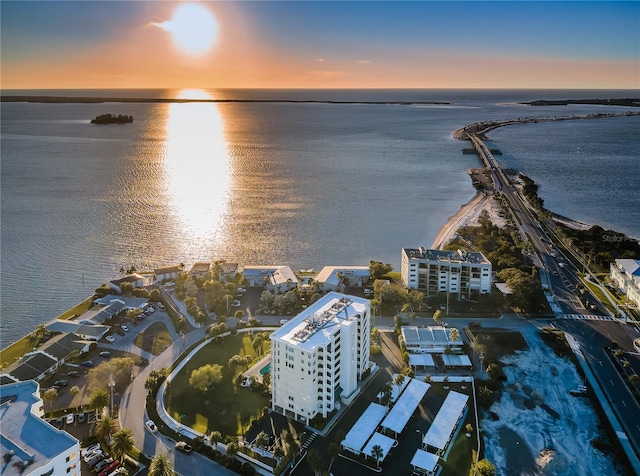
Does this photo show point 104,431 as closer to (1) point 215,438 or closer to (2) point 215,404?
(1) point 215,438

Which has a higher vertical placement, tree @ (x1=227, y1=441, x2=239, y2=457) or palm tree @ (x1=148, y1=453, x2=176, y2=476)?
palm tree @ (x1=148, y1=453, x2=176, y2=476)

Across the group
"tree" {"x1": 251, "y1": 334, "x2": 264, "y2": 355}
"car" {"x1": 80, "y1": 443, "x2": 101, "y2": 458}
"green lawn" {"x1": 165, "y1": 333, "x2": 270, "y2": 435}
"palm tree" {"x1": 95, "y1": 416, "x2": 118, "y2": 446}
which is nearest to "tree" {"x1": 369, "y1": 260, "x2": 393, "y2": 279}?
"tree" {"x1": 251, "y1": 334, "x2": 264, "y2": 355}

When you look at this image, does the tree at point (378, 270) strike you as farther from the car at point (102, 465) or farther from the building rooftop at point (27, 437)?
the building rooftop at point (27, 437)

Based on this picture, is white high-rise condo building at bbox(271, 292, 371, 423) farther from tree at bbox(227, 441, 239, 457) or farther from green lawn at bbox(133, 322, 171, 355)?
green lawn at bbox(133, 322, 171, 355)

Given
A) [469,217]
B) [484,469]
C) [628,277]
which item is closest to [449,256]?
[628,277]

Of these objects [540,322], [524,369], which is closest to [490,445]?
[524,369]

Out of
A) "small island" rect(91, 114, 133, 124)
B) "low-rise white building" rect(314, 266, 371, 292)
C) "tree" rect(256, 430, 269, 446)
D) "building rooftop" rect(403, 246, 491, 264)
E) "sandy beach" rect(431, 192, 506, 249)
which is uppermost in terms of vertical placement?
"small island" rect(91, 114, 133, 124)

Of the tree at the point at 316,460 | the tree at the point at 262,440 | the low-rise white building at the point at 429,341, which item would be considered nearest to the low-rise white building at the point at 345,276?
the low-rise white building at the point at 429,341
